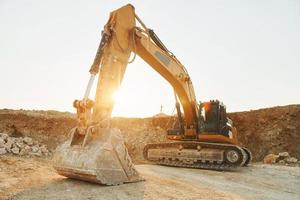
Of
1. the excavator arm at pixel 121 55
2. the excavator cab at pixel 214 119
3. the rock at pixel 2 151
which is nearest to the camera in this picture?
the excavator arm at pixel 121 55

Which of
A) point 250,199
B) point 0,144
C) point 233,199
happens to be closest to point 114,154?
point 233,199

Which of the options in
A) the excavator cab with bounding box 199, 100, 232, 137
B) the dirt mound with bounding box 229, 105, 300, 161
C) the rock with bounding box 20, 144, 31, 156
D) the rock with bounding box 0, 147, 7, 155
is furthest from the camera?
the dirt mound with bounding box 229, 105, 300, 161

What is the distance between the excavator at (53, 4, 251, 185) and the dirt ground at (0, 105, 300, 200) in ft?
1.32

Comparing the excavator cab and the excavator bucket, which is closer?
the excavator bucket

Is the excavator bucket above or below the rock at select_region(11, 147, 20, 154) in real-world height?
above

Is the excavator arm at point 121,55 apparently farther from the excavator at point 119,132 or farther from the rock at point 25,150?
the rock at point 25,150

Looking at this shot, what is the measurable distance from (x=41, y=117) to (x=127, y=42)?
1718 cm

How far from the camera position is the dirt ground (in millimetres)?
5367

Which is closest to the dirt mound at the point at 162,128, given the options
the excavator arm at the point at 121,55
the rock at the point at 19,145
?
the rock at the point at 19,145

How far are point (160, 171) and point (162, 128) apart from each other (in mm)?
11827

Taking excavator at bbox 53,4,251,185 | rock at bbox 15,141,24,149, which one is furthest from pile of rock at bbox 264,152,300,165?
rock at bbox 15,141,24,149

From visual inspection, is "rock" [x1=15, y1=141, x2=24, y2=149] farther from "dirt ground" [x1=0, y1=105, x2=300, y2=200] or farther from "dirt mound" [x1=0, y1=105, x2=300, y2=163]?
"dirt mound" [x1=0, y1=105, x2=300, y2=163]

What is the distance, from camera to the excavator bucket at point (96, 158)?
5.50 metres

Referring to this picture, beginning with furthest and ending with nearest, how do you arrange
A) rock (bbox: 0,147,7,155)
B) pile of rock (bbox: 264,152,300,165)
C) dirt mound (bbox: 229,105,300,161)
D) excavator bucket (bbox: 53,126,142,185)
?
dirt mound (bbox: 229,105,300,161)
pile of rock (bbox: 264,152,300,165)
rock (bbox: 0,147,7,155)
excavator bucket (bbox: 53,126,142,185)
